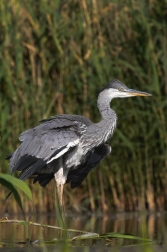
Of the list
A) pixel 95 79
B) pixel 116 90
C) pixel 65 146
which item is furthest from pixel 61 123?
pixel 95 79

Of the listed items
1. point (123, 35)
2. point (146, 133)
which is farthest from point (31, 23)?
point (146, 133)

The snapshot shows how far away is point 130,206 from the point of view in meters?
8.93

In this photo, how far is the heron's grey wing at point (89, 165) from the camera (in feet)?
24.7

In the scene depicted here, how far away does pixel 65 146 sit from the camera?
23.1ft

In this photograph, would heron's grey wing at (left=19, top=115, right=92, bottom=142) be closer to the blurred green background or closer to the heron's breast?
the heron's breast

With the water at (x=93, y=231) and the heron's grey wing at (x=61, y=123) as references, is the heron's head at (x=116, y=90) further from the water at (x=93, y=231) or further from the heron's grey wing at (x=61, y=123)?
the water at (x=93, y=231)

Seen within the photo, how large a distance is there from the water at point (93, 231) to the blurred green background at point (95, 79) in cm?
39

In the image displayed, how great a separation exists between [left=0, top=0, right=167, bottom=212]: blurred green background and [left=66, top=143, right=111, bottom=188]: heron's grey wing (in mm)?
1059

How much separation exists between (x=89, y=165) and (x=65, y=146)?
577 mm

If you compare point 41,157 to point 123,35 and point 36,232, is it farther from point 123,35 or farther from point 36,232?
point 123,35

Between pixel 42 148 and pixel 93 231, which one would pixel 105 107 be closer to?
pixel 42 148

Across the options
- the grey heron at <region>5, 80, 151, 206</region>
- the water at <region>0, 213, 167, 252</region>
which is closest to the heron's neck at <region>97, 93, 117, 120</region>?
the grey heron at <region>5, 80, 151, 206</region>

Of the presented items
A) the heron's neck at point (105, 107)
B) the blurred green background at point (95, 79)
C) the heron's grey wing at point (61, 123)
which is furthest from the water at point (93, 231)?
the heron's neck at point (105, 107)

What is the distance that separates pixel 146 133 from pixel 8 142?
1.64 metres
